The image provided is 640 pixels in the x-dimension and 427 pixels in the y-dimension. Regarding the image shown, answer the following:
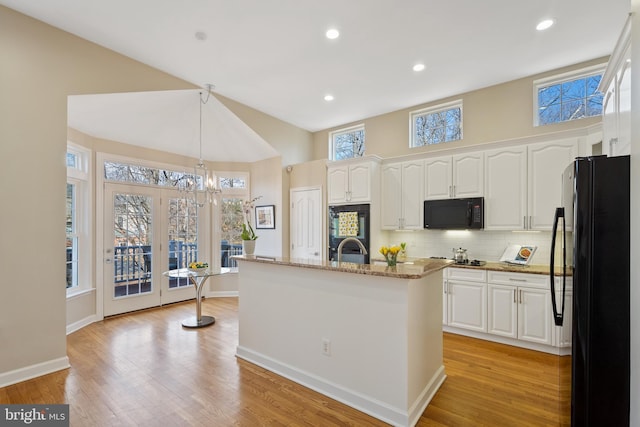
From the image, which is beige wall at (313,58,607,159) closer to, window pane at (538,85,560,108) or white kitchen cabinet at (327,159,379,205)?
window pane at (538,85,560,108)

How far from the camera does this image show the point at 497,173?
381cm

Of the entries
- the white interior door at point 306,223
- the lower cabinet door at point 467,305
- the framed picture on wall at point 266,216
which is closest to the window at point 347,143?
the white interior door at point 306,223

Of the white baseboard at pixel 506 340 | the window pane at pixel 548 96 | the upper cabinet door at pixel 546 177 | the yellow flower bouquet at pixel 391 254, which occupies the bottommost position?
the white baseboard at pixel 506 340

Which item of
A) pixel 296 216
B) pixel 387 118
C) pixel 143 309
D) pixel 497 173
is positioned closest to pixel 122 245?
pixel 143 309

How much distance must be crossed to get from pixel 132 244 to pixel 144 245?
183 millimetres

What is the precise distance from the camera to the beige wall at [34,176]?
2.65 meters

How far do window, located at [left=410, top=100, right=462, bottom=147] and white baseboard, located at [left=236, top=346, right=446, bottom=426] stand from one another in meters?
3.36

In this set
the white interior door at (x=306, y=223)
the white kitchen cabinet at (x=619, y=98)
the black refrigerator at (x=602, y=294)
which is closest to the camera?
the black refrigerator at (x=602, y=294)

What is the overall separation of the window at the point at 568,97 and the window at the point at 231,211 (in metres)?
4.84

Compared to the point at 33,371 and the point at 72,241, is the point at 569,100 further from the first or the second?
the point at 72,241

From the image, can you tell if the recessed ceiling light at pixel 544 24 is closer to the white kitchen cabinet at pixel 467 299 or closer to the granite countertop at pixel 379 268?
the granite countertop at pixel 379 268

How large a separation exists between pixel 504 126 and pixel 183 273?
4869 mm

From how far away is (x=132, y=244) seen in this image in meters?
4.90

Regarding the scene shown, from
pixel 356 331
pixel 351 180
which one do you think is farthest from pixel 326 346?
pixel 351 180
